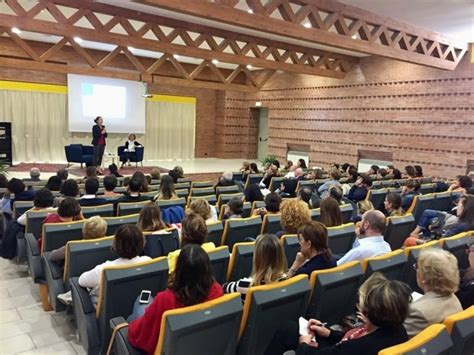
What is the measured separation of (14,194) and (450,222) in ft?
17.4

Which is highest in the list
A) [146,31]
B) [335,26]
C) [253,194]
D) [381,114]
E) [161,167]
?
[146,31]

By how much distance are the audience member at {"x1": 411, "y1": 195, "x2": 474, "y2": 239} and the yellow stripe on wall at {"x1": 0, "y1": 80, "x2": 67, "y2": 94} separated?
13210mm

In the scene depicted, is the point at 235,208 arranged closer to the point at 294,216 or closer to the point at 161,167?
the point at 294,216

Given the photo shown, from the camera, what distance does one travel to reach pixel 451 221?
14.5 ft

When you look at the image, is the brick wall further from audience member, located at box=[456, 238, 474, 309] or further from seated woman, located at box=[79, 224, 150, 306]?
seated woman, located at box=[79, 224, 150, 306]

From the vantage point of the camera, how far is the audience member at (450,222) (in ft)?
12.7

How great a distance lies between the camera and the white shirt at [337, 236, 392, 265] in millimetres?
3016

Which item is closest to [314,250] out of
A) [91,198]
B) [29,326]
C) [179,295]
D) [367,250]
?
[367,250]

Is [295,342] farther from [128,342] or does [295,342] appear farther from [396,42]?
[396,42]

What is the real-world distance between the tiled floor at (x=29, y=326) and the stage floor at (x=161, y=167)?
765cm

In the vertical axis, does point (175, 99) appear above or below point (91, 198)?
above

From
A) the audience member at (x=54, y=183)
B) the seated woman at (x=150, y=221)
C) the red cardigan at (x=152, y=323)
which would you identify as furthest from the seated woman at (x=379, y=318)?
the audience member at (x=54, y=183)

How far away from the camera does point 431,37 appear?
29.7ft

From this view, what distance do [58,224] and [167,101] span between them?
45.3ft
